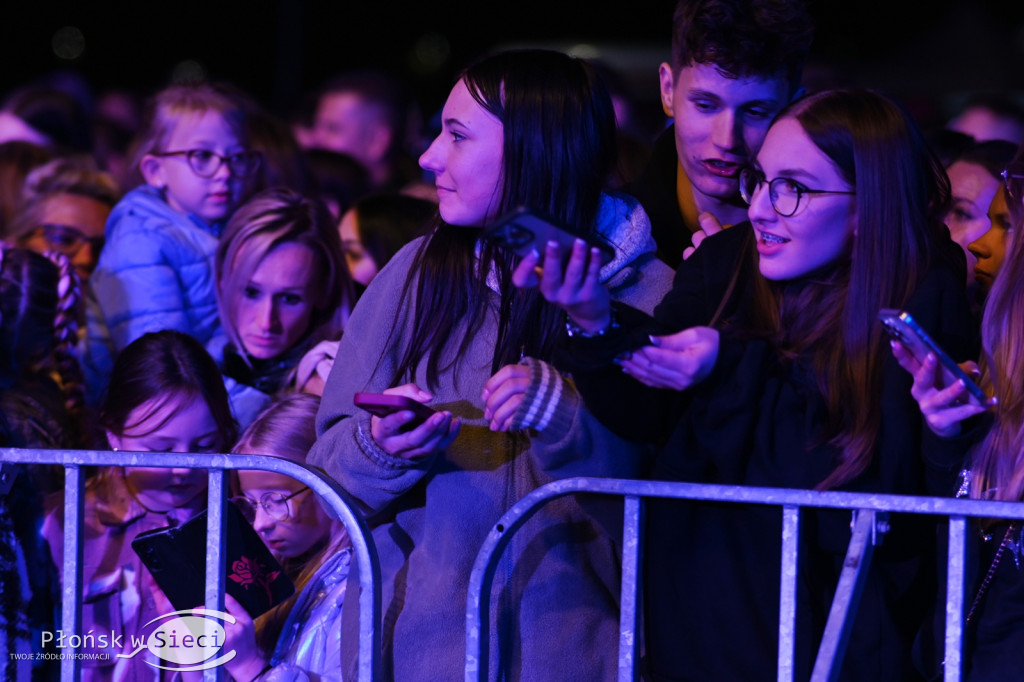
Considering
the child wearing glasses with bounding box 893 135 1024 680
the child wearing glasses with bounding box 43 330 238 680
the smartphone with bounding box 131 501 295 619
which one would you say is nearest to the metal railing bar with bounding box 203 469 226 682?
the smartphone with bounding box 131 501 295 619

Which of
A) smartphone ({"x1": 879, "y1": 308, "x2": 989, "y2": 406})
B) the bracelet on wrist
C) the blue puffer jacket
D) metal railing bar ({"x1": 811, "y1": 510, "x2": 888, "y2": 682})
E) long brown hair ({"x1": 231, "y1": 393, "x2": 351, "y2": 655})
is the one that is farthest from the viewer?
the blue puffer jacket

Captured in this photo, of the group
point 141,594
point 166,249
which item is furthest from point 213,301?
point 141,594

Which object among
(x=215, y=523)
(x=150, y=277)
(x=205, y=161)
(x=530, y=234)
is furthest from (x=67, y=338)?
(x=530, y=234)

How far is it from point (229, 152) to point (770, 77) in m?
2.13

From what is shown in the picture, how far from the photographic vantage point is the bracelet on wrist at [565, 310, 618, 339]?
2.09 meters

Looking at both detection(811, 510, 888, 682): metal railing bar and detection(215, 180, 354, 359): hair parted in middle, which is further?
detection(215, 180, 354, 359): hair parted in middle

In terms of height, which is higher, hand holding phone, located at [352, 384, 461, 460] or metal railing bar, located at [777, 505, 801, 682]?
hand holding phone, located at [352, 384, 461, 460]

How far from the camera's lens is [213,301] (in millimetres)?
4043

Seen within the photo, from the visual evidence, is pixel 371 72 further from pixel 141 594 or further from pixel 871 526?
pixel 871 526

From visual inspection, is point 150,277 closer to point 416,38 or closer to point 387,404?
point 387,404

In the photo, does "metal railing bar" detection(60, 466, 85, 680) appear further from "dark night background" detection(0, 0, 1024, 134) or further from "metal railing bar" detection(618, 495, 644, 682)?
"dark night background" detection(0, 0, 1024, 134)

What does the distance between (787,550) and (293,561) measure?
56.8 inches

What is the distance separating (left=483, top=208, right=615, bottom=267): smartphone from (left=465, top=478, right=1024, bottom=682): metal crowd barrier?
18.6 inches

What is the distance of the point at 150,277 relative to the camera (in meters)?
3.84
